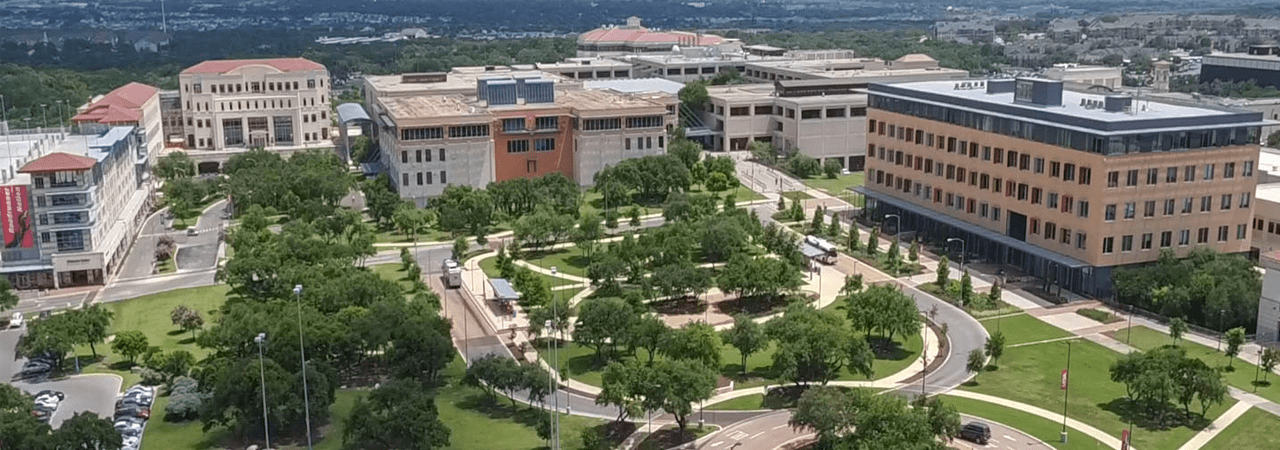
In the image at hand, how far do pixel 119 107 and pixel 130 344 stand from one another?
2752 inches

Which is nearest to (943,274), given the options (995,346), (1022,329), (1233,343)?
(1022,329)

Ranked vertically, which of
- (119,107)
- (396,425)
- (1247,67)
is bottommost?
(396,425)

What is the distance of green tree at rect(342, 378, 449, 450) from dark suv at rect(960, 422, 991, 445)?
998 inches

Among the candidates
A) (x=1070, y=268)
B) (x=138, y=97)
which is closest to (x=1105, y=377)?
(x=1070, y=268)

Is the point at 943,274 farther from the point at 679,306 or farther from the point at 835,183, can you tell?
the point at 835,183

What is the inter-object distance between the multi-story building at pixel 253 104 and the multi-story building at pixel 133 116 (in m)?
5.15

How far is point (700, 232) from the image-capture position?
8938 centimetres

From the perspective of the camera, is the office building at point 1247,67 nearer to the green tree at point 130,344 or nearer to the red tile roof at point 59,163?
the red tile roof at point 59,163

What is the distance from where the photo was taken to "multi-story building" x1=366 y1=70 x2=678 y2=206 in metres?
115

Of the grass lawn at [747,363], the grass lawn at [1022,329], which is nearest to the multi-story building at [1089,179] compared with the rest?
the grass lawn at [1022,329]

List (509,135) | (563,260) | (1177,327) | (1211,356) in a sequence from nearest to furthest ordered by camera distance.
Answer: (1211,356) → (1177,327) → (563,260) → (509,135)

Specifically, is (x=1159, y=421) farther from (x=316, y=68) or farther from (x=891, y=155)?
(x=316, y=68)

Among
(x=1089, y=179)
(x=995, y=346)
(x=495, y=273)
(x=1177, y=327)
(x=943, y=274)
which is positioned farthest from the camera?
(x=495, y=273)

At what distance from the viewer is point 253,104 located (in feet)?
501
